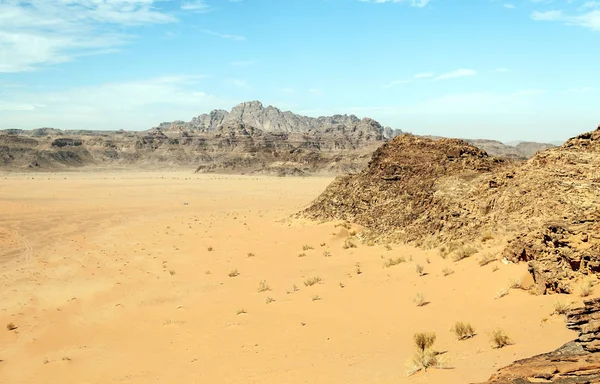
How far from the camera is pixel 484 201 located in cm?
1703

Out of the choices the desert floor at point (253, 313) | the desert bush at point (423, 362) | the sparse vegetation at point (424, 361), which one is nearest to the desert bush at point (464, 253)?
the desert floor at point (253, 313)

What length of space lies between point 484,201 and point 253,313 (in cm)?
951

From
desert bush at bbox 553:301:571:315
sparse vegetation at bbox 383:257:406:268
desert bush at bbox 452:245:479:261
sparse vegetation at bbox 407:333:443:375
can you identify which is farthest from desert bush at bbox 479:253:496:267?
sparse vegetation at bbox 407:333:443:375

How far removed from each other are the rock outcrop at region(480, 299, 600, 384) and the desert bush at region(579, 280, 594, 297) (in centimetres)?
303

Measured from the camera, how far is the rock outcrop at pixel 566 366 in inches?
196

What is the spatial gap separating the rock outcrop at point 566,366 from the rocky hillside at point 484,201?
375 cm

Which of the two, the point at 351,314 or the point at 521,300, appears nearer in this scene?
the point at 521,300

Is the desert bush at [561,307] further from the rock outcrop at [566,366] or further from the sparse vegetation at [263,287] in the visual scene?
the sparse vegetation at [263,287]

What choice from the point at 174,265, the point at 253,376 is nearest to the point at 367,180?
the point at 174,265

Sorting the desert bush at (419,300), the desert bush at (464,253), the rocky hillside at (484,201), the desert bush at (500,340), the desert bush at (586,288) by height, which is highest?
the rocky hillside at (484,201)

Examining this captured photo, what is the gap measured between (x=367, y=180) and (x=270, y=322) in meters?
15.0

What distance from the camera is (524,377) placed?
5.17m

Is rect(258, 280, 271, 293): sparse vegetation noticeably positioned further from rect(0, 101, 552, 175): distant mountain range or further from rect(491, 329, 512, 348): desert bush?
rect(0, 101, 552, 175): distant mountain range

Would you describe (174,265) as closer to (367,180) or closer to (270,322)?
(270,322)
